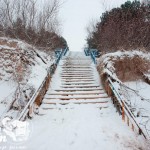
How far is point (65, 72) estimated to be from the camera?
41.9 feet

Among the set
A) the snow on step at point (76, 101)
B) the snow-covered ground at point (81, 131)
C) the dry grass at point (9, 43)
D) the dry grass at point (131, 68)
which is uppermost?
the dry grass at point (9, 43)

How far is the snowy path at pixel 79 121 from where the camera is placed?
5.94 meters

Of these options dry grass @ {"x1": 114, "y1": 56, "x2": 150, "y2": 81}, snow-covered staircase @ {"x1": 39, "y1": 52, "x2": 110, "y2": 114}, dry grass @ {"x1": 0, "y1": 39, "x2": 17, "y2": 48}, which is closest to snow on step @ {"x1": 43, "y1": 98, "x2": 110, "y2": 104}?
snow-covered staircase @ {"x1": 39, "y1": 52, "x2": 110, "y2": 114}

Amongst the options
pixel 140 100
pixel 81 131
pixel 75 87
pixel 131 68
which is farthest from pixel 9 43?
pixel 81 131

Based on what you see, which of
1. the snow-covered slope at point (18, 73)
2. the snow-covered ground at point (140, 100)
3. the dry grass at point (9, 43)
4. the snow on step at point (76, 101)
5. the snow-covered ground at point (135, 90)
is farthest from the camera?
the dry grass at point (9, 43)

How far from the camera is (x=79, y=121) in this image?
24.4ft

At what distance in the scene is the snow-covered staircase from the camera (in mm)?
9055

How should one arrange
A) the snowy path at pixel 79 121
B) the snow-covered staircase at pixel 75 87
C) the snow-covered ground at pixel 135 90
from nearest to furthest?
1. the snowy path at pixel 79 121
2. the snow-covered ground at pixel 135 90
3. the snow-covered staircase at pixel 75 87

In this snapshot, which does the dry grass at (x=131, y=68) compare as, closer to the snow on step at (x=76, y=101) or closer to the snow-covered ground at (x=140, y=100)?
the snow-covered ground at (x=140, y=100)

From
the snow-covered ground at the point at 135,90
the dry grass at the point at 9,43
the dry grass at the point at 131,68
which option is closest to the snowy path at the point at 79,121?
the snow-covered ground at the point at 135,90

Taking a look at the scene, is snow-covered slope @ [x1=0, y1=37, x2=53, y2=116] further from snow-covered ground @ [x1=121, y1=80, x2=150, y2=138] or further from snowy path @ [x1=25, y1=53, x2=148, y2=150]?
snow-covered ground @ [x1=121, y1=80, x2=150, y2=138]

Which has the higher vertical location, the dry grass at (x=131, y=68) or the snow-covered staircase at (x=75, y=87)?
the dry grass at (x=131, y=68)

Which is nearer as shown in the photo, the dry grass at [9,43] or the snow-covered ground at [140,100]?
the snow-covered ground at [140,100]

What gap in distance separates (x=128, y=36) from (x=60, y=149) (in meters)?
10.9
